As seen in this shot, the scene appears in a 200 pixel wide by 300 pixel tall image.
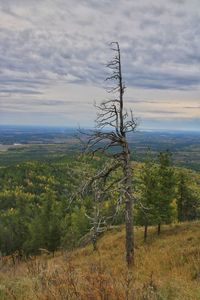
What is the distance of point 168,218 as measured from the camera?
38.5 m

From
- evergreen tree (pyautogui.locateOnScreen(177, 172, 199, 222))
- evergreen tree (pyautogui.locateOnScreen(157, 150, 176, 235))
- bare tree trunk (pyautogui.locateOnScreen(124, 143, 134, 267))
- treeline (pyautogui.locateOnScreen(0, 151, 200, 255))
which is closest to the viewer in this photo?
bare tree trunk (pyautogui.locateOnScreen(124, 143, 134, 267))

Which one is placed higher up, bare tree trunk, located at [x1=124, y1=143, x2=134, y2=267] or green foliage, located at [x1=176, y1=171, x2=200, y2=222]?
bare tree trunk, located at [x1=124, y1=143, x2=134, y2=267]

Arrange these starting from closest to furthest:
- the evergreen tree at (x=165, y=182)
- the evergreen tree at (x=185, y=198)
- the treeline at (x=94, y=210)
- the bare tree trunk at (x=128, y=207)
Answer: the bare tree trunk at (x=128, y=207) < the treeline at (x=94, y=210) < the evergreen tree at (x=165, y=182) < the evergreen tree at (x=185, y=198)

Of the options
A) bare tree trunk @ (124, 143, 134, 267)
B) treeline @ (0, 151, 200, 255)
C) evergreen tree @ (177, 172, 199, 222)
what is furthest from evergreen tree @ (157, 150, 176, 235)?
bare tree trunk @ (124, 143, 134, 267)

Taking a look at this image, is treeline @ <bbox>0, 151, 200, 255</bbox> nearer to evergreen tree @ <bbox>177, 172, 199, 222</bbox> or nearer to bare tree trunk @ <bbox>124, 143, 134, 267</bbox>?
evergreen tree @ <bbox>177, 172, 199, 222</bbox>

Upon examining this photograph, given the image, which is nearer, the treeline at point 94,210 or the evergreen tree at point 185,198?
the treeline at point 94,210

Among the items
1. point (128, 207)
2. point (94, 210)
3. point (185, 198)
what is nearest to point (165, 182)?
point (185, 198)

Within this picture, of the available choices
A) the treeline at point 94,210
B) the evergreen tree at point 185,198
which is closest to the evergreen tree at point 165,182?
the treeline at point 94,210

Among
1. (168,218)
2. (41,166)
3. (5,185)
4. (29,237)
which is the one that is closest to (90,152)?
(168,218)

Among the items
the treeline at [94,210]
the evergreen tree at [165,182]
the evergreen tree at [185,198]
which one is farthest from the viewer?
the evergreen tree at [185,198]

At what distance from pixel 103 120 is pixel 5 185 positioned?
154 meters

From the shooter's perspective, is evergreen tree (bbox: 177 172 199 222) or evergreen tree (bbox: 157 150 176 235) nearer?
evergreen tree (bbox: 157 150 176 235)

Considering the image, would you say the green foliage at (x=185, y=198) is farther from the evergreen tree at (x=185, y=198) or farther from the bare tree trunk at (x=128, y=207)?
the bare tree trunk at (x=128, y=207)

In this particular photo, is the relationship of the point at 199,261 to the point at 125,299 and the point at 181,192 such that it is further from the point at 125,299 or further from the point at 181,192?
the point at 181,192
